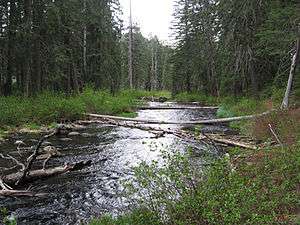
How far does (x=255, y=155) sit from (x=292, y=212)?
3348 mm

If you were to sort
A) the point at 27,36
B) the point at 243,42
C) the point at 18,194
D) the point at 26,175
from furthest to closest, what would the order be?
the point at 243,42 < the point at 27,36 < the point at 26,175 < the point at 18,194

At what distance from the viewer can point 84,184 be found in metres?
10.3

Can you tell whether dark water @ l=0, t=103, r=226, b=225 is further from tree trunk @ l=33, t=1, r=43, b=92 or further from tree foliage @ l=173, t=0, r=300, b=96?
tree trunk @ l=33, t=1, r=43, b=92

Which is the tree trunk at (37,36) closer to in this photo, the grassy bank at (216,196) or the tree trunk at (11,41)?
the tree trunk at (11,41)

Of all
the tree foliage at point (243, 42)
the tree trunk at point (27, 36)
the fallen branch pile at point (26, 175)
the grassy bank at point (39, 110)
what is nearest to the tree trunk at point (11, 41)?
the tree trunk at point (27, 36)

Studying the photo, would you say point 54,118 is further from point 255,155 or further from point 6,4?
point 255,155

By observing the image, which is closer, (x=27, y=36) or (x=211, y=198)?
(x=211, y=198)

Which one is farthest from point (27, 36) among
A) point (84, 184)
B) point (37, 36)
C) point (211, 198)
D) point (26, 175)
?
point (211, 198)

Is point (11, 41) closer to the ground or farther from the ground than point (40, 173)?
farther from the ground

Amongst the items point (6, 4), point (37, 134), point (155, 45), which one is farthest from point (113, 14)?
point (155, 45)

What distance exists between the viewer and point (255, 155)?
9.66 metres

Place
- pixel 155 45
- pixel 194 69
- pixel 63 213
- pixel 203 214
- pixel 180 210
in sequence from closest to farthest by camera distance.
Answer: pixel 203 214
pixel 180 210
pixel 63 213
pixel 194 69
pixel 155 45

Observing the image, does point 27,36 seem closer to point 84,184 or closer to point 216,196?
point 84,184

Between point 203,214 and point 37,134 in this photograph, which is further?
point 37,134
